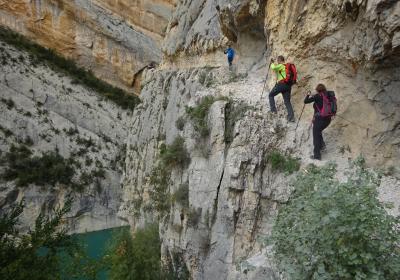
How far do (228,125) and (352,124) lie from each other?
112 inches

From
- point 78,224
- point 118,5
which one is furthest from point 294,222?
point 118,5

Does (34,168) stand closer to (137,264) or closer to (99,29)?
(99,29)

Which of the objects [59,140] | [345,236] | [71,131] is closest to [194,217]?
[345,236]

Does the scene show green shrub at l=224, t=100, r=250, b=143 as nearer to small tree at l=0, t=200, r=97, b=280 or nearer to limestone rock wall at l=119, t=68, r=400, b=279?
limestone rock wall at l=119, t=68, r=400, b=279

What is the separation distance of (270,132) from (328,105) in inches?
62.1

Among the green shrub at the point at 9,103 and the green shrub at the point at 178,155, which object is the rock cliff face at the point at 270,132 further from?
the green shrub at the point at 9,103

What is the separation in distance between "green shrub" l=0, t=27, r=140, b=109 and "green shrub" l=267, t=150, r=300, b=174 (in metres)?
27.2

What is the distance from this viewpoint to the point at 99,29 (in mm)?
37906

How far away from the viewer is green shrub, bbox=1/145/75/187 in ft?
87.8

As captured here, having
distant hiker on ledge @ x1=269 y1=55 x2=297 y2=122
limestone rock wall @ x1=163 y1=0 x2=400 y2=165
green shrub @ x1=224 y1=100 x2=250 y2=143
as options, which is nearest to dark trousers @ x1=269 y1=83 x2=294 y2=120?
distant hiker on ledge @ x1=269 y1=55 x2=297 y2=122

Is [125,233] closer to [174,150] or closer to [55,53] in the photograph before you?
[174,150]

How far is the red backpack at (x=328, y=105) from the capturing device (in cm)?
728

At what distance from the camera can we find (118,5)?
4044 cm

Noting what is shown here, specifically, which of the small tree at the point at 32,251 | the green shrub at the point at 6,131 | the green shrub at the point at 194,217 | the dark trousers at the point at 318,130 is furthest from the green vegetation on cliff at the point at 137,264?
the green shrub at the point at 6,131
